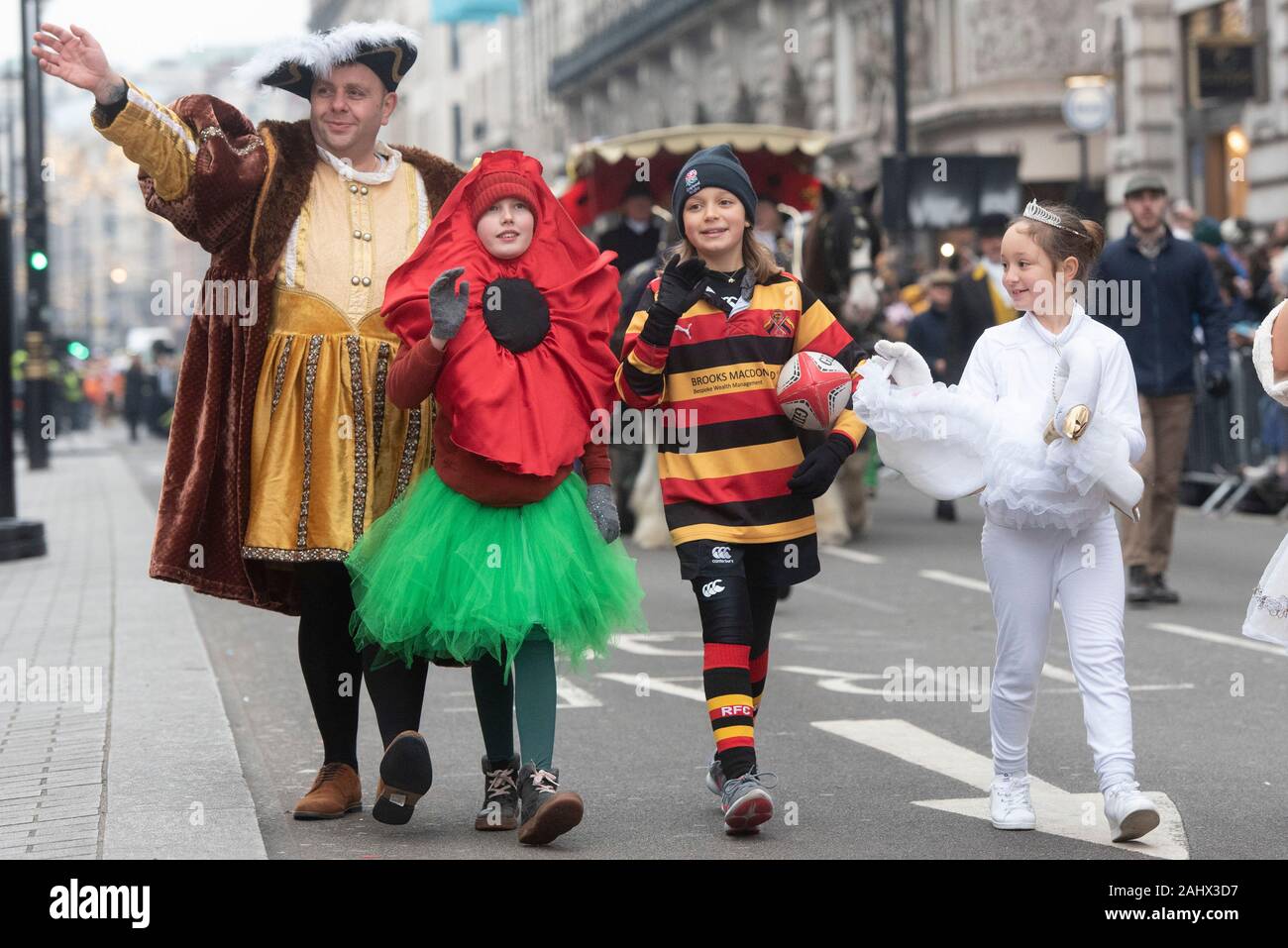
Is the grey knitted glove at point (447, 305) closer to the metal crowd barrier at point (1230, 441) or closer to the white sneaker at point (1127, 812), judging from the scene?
the white sneaker at point (1127, 812)

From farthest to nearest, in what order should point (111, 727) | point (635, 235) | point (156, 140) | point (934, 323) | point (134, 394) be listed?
1. point (134, 394)
2. point (934, 323)
3. point (635, 235)
4. point (111, 727)
5. point (156, 140)

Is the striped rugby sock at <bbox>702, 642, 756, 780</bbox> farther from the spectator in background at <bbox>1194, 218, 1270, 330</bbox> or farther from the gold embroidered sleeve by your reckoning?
the spectator in background at <bbox>1194, 218, 1270, 330</bbox>

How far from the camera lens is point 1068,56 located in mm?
33531

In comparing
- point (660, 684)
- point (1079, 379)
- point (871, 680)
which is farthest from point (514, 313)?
point (871, 680)

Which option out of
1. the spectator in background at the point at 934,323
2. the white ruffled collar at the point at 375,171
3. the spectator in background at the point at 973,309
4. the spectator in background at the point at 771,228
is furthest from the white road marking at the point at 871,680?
the spectator in background at the point at 934,323

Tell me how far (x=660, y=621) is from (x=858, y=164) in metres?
28.1

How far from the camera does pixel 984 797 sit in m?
6.09

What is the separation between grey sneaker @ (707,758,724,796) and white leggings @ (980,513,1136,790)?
730 millimetres

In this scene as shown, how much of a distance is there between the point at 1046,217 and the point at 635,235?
932 cm

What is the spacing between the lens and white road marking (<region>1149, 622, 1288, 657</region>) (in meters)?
9.27

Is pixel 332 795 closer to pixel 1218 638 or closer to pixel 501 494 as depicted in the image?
pixel 501 494

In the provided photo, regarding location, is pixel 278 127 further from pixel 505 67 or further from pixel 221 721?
pixel 505 67

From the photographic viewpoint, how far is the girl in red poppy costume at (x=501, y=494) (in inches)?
211
